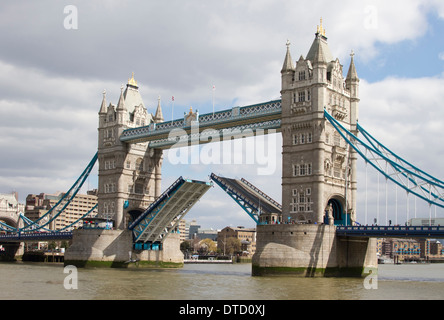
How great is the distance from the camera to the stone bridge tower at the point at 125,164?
261 feet

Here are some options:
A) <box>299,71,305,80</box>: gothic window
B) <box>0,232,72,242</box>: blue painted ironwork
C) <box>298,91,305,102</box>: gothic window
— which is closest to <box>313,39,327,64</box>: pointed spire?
<box>299,71,305,80</box>: gothic window

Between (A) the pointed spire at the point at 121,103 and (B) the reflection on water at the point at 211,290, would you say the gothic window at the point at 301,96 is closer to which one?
(B) the reflection on water at the point at 211,290

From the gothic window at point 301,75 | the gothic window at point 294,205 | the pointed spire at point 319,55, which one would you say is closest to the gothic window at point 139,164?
the gothic window at point 294,205

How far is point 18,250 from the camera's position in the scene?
373 ft

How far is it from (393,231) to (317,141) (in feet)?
36.8

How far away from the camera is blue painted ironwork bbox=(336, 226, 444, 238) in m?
51.5

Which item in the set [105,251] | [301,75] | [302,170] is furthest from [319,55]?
[105,251]

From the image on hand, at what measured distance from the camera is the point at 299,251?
180ft

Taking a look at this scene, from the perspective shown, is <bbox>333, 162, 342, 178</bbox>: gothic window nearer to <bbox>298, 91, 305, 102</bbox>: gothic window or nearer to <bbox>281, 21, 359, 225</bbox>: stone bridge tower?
<bbox>281, 21, 359, 225</bbox>: stone bridge tower

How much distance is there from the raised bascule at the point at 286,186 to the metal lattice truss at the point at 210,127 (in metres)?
0.13

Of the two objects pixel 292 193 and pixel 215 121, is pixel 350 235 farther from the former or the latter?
pixel 215 121
